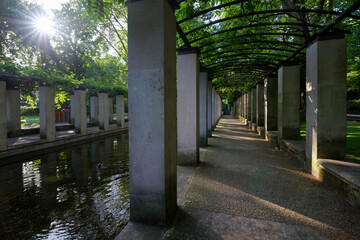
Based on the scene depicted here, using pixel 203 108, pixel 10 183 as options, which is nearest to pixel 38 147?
pixel 10 183

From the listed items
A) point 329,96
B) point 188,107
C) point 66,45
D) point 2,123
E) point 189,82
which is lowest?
point 2,123

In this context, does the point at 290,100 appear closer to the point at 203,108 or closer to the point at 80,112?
the point at 203,108

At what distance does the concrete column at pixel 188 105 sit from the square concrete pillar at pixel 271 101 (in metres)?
6.33

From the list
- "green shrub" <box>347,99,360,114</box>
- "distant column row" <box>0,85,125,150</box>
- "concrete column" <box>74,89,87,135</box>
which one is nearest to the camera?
"distant column row" <box>0,85,125,150</box>

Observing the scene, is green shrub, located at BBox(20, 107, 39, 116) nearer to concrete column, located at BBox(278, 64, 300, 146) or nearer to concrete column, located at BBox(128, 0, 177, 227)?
concrete column, located at BBox(128, 0, 177, 227)

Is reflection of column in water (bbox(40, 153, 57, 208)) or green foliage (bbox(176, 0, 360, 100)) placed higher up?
green foliage (bbox(176, 0, 360, 100))

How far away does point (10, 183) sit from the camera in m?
5.39

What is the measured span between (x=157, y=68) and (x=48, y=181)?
5.37 metres

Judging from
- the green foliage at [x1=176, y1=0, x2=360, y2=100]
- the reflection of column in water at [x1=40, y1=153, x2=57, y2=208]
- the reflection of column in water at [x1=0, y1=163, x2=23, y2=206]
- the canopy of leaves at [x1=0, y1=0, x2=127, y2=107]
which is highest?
the canopy of leaves at [x1=0, y1=0, x2=127, y2=107]

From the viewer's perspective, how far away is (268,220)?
9.20 feet

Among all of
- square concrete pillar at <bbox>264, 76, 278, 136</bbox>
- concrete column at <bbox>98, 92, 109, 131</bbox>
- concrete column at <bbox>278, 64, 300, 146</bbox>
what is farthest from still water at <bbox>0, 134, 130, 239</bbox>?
concrete column at <bbox>98, 92, 109, 131</bbox>

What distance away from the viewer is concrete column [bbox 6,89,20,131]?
12281mm

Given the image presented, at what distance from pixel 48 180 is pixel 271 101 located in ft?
34.8

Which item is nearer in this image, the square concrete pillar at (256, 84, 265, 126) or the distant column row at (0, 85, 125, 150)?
the distant column row at (0, 85, 125, 150)
